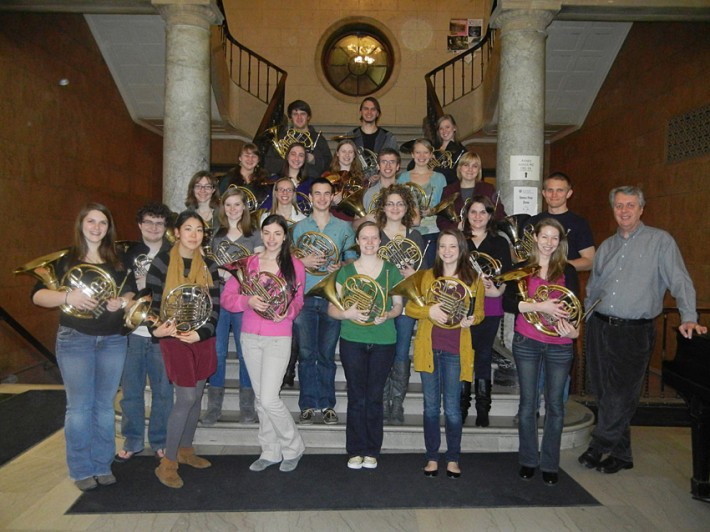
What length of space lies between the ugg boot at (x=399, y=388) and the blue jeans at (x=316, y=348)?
1.59ft

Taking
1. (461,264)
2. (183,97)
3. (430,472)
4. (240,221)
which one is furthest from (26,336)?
(461,264)

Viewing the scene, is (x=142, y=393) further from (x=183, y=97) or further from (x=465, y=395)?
(x=183, y=97)

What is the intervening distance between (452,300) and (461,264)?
285 millimetres

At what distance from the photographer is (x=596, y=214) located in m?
9.08

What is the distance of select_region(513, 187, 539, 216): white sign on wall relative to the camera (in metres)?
5.51

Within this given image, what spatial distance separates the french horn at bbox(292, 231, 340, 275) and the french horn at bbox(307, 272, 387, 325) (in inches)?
22.9

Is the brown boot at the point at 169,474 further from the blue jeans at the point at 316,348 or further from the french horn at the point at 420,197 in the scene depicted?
the french horn at the point at 420,197

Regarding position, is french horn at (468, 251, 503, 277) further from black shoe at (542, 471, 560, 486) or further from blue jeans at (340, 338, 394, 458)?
black shoe at (542, 471, 560, 486)

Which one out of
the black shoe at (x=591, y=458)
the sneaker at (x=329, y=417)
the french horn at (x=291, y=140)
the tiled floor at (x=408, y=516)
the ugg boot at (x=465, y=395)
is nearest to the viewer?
the tiled floor at (x=408, y=516)

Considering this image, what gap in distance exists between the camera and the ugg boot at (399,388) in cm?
411

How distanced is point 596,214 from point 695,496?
6.39 m

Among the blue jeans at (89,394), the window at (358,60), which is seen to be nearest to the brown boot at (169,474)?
the blue jeans at (89,394)

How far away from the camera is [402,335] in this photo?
4.03 meters

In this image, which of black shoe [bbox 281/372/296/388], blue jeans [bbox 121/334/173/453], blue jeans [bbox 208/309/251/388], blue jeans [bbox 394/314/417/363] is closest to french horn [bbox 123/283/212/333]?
blue jeans [bbox 121/334/173/453]
